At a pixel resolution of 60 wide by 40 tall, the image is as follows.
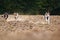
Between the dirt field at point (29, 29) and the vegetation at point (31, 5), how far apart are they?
20.4ft

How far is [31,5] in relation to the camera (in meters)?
24.6

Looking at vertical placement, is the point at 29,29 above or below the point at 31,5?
below

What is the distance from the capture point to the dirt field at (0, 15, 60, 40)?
13.7 m

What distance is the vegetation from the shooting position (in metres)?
24.1

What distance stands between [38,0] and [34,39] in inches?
459

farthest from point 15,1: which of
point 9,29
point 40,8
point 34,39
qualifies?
point 34,39

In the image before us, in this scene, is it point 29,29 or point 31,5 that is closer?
point 29,29

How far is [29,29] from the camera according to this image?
15.2 meters

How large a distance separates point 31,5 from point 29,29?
952 centimetres

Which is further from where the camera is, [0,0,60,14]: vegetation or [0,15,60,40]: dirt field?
[0,0,60,14]: vegetation

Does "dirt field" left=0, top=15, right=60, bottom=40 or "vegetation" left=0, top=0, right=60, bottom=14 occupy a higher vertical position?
"vegetation" left=0, top=0, right=60, bottom=14

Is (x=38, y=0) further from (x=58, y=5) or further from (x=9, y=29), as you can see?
(x=9, y=29)

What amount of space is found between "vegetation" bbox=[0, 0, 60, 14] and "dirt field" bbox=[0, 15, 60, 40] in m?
6.22

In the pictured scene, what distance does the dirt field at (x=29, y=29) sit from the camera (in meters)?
13.7
